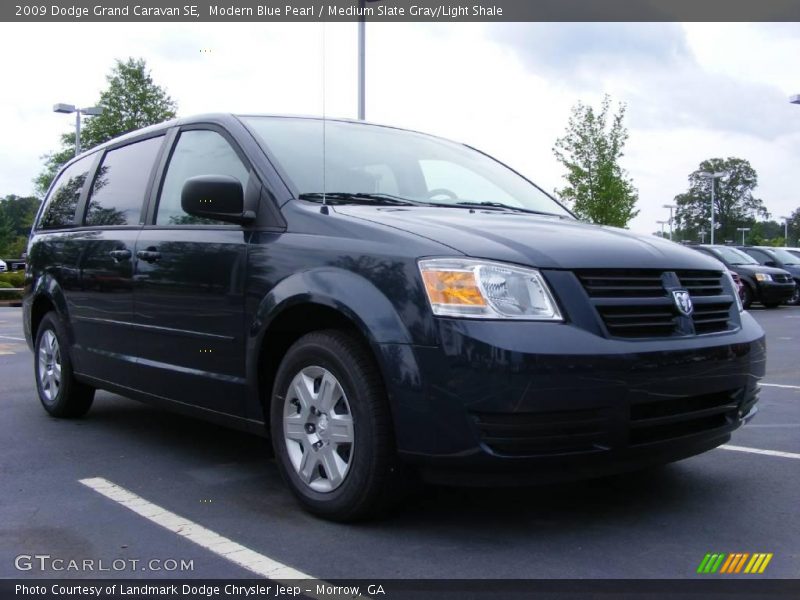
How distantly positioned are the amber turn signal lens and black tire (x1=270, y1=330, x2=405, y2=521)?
0.39 m

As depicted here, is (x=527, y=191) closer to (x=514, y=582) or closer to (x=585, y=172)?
(x=514, y=582)

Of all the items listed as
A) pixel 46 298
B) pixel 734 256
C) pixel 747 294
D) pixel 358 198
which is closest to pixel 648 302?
pixel 358 198

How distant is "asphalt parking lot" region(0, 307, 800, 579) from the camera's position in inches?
120

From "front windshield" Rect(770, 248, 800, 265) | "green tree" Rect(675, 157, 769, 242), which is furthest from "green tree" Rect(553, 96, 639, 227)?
"green tree" Rect(675, 157, 769, 242)

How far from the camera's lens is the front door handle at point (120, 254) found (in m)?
4.81

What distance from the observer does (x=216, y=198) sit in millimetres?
3865

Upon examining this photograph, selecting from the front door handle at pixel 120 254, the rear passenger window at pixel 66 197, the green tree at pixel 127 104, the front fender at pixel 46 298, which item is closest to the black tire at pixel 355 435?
the front door handle at pixel 120 254

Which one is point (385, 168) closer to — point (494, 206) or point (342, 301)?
point (494, 206)

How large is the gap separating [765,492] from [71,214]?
15.0 feet

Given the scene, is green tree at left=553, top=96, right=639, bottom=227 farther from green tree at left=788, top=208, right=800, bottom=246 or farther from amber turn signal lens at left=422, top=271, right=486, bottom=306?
green tree at left=788, top=208, right=800, bottom=246

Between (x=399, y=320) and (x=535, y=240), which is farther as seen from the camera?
(x=535, y=240)

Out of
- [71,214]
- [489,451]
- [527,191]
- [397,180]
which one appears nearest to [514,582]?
[489,451]

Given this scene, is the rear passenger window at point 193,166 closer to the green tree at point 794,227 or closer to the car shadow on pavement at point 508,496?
the car shadow on pavement at point 508,496

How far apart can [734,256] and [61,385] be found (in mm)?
18787
